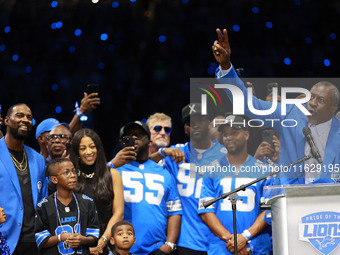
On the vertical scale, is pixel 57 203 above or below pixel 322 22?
below

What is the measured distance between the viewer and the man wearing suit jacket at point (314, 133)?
4441 millimetres

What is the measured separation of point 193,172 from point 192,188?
5.7 inches

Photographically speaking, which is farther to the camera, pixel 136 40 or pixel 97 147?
Answer: pixel 136 40

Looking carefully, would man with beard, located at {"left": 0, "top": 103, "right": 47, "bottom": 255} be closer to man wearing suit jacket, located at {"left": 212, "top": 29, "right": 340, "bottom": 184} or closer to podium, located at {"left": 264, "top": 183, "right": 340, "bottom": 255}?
man wearing suit jacket, located at {"left": 212, "top": 29, "right": 340, "bottom": 184}

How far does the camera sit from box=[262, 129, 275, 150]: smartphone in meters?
4.72

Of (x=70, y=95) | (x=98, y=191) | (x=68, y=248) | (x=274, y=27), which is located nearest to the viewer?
(x=68, y=248)

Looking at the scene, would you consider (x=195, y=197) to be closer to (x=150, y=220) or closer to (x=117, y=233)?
(x=150, y=220)

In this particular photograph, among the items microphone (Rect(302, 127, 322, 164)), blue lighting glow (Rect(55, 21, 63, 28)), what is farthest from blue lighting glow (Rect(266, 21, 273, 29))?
microphone (Rect(302, 127, 322, 164))

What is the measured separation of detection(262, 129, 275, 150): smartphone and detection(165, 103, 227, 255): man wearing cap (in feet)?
1.93

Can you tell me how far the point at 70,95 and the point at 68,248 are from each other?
3229 millimetres

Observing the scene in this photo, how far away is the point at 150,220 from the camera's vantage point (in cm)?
521

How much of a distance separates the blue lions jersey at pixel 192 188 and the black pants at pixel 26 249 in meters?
1.21

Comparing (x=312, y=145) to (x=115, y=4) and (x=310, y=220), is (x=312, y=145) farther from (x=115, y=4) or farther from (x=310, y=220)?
(x=115, y=4)

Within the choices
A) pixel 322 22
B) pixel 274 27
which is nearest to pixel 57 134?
pixel 274 27
